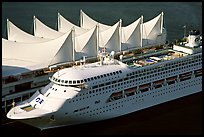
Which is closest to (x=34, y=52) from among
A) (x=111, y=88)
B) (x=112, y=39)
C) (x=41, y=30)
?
(x=41, y=30)

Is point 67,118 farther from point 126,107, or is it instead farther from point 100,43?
point 100,43

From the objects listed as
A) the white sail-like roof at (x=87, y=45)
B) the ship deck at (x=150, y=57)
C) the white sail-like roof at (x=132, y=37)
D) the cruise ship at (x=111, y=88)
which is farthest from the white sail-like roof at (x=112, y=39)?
the cruise ship at (x=111, y=88)

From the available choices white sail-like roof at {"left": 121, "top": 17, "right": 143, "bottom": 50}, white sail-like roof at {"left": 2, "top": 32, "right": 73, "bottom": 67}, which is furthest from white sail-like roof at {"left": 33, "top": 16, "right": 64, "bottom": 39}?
white sail-like roof at {"left": 121, "top": 17, "right": 143, "bottom": 50}

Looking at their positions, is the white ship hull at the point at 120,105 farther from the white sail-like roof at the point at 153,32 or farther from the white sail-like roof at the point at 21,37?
the white sail-like roof at the point at 21,37

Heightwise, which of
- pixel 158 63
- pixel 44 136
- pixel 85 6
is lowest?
pixel 44 136

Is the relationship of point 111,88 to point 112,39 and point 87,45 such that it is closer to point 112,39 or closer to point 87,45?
point 87,45

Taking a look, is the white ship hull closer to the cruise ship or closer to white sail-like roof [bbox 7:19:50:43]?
the cruise ship

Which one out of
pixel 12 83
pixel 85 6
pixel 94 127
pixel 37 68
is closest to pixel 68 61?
pixel 37 68
